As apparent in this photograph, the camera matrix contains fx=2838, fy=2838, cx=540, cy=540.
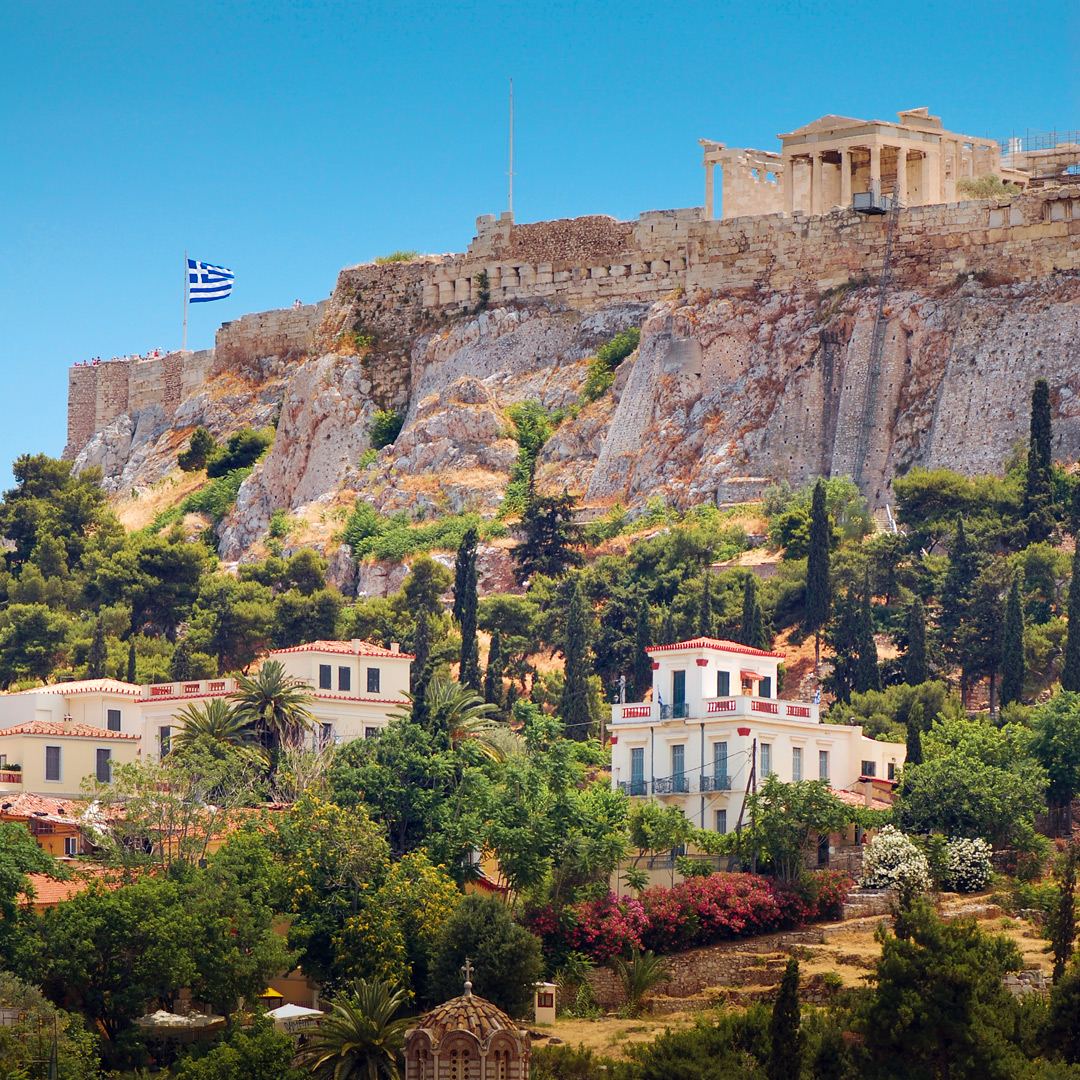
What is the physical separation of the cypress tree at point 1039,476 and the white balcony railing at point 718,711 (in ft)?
52.3

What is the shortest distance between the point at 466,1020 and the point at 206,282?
67819 millimetres

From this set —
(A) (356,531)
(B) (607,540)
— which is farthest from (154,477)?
(B) (607,540)

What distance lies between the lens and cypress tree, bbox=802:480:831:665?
82688 millimetres

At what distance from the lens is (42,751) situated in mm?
73562

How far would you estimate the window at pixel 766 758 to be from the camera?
69438 millimetres

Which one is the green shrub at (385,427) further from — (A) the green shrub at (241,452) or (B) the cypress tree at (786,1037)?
(B) the cypress tree at (786,1037)

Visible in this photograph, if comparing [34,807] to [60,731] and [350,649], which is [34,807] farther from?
[350,649]

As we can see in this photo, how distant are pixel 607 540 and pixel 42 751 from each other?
25861 millimetres

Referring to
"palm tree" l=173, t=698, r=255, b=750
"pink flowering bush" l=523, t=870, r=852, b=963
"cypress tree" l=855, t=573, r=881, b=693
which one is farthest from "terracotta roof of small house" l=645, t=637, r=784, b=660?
"palm tree" l=173, t=698, r=255, b=750

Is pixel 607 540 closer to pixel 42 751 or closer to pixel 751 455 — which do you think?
pixel 751 455

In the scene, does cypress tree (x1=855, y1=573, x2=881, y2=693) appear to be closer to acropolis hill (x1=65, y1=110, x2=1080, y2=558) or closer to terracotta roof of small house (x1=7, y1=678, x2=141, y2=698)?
acropolis hill (x1=65, y1=110, x2=1080, y2=558)

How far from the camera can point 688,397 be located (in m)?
96.9

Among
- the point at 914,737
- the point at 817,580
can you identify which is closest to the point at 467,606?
the point at 817,580

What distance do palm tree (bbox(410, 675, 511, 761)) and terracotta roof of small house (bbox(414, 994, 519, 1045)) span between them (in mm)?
17577
